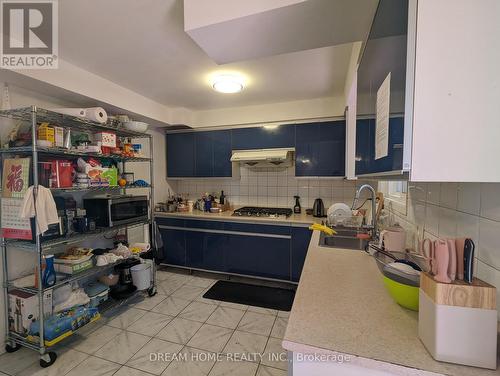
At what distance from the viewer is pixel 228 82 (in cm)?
201

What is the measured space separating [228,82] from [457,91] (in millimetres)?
1801

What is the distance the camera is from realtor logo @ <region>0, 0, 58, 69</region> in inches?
48.5

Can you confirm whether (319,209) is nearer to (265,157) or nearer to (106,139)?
(265,157)

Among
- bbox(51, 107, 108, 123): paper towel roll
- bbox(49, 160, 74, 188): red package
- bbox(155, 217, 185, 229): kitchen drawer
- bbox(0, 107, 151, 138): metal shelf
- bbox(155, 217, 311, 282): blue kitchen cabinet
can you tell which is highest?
bbox(51, 107, 108, 123): paper towel roll

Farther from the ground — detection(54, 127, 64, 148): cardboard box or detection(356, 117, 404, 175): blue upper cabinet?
detection(54, 127, 64, 148): cardboard box

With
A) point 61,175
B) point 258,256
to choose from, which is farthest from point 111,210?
point 258,256

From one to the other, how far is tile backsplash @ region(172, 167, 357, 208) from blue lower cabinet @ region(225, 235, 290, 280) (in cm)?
70

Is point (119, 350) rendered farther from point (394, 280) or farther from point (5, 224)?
point (394, 280)

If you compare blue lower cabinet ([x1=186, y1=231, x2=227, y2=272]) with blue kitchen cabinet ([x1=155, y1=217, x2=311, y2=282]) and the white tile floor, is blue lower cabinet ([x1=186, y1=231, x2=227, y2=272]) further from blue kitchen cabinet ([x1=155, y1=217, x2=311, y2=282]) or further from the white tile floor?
the white tile floor

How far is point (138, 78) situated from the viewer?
2033mm

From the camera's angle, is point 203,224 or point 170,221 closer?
point 203,224

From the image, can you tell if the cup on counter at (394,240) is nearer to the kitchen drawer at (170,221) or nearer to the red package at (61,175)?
the red package at (61,175)

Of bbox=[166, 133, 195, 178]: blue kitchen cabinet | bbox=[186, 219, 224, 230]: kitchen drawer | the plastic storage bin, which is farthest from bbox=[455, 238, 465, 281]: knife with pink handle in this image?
bbox=[166, 133, 195, 178]: blue kitchen cabinet

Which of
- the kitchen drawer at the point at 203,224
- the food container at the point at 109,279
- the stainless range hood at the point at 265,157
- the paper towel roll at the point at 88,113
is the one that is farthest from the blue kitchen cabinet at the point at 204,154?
the food container at the point at 109,279
